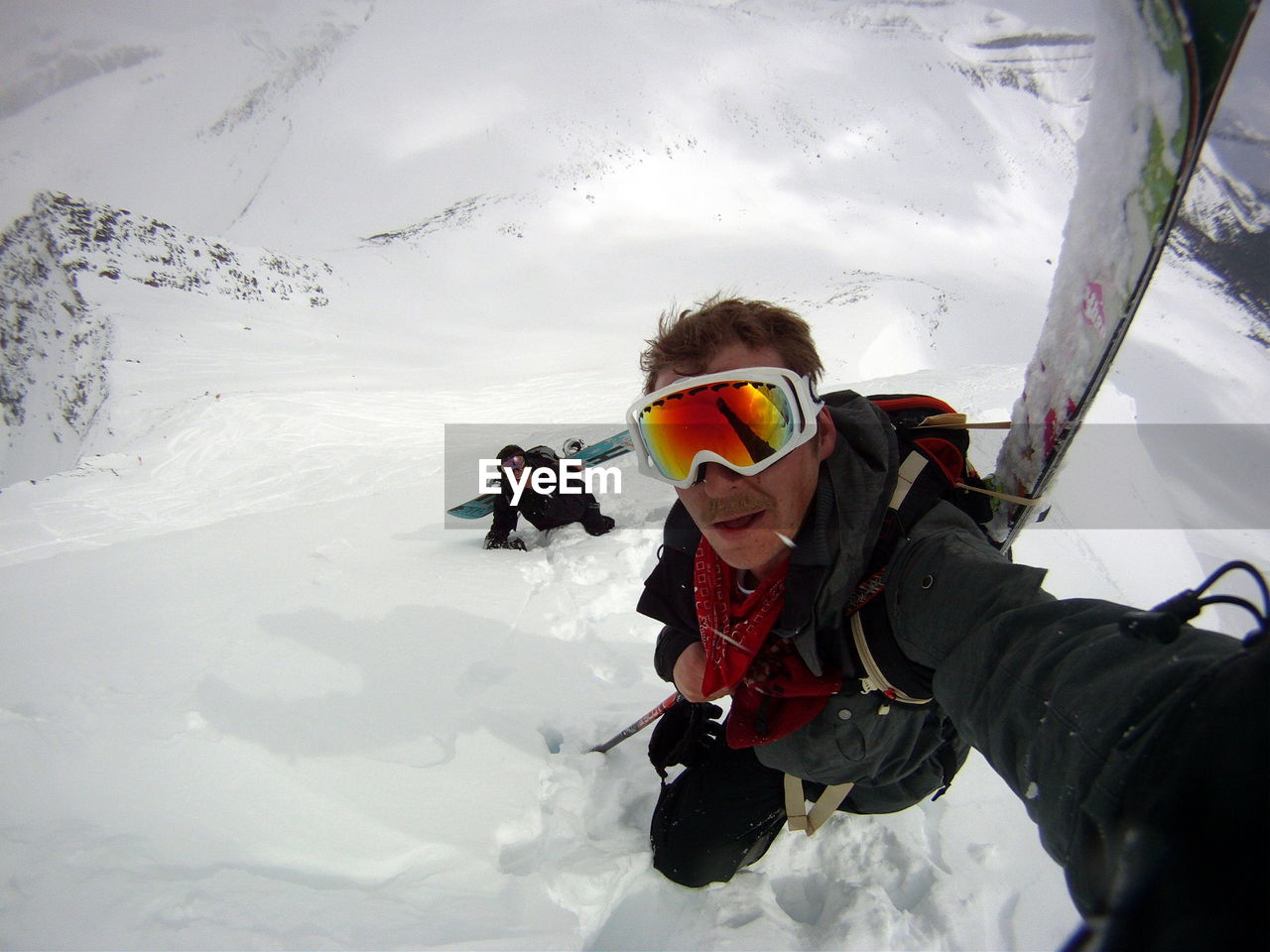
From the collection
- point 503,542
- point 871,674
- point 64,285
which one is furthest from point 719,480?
point 64,285

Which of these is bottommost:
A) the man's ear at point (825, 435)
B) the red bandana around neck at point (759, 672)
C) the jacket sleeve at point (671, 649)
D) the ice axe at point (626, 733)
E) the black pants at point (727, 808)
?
the ice axe at point (626, 733)

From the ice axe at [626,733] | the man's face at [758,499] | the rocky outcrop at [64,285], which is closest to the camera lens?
the man's face at [758,499]

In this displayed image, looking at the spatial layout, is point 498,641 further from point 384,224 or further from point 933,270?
point 384,224

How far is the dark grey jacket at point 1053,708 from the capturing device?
17.4 inches

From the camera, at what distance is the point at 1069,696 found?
76cm

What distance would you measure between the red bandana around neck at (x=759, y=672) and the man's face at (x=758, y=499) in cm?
10

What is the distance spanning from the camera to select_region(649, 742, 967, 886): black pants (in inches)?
73.0

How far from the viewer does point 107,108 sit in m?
42.8

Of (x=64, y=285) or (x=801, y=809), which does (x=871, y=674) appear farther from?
(x=64, y=285)

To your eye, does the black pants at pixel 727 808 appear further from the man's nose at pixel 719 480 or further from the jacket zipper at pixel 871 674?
the man's nose at pixel 719 480

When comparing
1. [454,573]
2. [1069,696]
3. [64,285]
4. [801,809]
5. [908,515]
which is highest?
[1069,696]

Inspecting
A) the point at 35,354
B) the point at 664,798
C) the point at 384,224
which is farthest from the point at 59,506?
the point at 384,224

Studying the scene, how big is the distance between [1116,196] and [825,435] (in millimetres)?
1036

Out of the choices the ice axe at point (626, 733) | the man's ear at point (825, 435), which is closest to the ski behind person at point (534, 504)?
the ice axe at point (626, 733)
